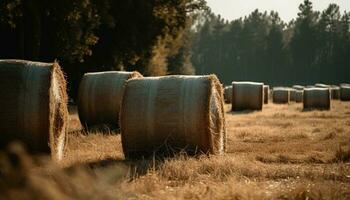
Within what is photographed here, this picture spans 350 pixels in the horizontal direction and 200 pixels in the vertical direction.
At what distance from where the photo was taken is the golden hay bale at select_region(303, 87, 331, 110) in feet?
88.0

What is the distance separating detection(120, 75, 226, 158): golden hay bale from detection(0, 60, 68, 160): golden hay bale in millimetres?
1305

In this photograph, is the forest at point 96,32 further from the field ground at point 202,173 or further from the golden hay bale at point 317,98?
the field ground at point 202,173

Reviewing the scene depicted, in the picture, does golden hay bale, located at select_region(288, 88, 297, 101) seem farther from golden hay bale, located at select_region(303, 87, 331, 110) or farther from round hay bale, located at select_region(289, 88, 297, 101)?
golden hay bale, located at select_region(303, 87, 331, 110)

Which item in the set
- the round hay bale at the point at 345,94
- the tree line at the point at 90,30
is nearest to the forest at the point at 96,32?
the tree line at the point at 90,30

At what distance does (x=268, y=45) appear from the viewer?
108m

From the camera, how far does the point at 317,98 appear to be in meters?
26.9

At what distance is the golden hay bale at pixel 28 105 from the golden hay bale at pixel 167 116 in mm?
1305

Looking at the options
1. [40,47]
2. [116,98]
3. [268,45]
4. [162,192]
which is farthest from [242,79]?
[162,192]

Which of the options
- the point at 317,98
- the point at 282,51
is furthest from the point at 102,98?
the point at 282,51

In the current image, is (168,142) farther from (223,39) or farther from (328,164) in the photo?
(223,39)

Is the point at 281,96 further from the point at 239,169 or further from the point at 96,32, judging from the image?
the point at 239,169

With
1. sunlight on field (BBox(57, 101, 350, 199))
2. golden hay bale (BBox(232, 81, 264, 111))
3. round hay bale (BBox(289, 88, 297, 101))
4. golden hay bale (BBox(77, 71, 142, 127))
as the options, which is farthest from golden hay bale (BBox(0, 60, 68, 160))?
round hay bale (BBox(289, 88, 297, 101))

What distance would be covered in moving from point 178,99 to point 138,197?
360 cm

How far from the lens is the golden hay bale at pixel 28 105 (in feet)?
26.8
